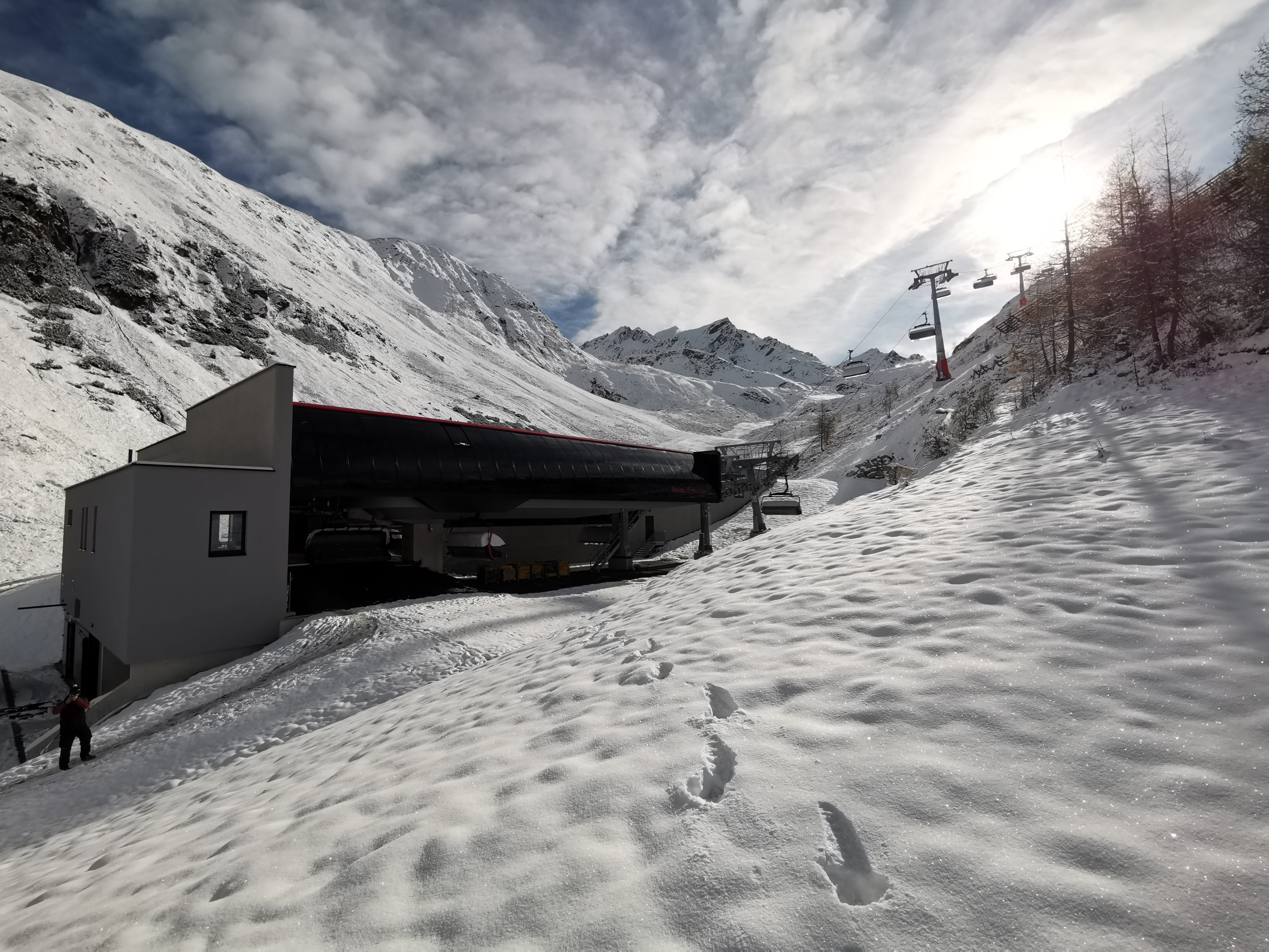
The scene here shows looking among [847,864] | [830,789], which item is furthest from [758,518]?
[847,864]

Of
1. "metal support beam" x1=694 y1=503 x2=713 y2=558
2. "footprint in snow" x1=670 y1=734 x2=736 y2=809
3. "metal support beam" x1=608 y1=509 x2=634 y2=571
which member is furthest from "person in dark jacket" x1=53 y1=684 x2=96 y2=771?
"metal support beam" x1=694 y1=503 x2=713 y2=558

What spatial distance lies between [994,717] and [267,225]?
14855 cm

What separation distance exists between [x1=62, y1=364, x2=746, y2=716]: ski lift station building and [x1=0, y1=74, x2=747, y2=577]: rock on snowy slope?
50.6 ft

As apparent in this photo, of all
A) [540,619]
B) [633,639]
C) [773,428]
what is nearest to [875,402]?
[773,428]

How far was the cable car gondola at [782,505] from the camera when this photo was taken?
31.0m

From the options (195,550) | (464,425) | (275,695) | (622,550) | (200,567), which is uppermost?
(464,425)

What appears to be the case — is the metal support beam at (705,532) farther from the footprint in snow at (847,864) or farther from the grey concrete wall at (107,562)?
the footprint in snow at (847,864)

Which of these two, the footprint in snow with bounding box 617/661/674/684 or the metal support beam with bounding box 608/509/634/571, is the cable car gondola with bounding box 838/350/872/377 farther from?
the footprint in snow with bounding box 617/661/674/684

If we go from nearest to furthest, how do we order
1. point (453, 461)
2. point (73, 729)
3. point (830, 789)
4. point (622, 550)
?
point (830, 789), point (73, 729), point (453, 461), point (622, 550)

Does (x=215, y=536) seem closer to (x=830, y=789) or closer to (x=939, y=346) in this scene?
(x=830, y=789)

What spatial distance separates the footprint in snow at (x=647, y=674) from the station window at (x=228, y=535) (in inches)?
567

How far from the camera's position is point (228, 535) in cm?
1447

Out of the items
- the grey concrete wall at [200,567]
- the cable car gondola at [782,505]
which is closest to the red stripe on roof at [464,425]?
the grey concrete wall at [200,567]

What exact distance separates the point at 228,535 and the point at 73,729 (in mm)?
5426
